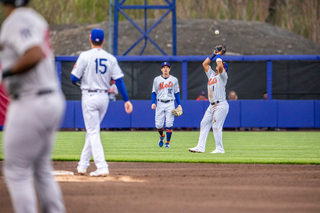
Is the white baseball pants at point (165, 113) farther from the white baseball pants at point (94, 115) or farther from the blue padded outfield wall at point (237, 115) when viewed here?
the blue padded outfield wall at point (237, 115)

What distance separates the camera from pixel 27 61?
3.29 meters

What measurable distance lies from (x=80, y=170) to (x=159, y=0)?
42.8 metres

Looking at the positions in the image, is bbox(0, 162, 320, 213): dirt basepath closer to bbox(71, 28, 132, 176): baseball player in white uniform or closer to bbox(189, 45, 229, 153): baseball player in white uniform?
bbox(71, 28, 132, 176): baseball player in white uniform

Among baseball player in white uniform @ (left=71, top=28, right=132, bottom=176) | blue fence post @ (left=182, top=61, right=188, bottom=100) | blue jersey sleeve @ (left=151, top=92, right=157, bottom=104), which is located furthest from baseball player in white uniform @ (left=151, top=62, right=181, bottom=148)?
blue fence post @ (left=182, top=61, right=188, bottom=100)

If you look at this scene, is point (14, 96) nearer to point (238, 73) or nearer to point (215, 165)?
point (215, 165)

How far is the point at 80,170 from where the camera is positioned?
734 cm

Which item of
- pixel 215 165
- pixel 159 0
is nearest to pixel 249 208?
pixel 215 165

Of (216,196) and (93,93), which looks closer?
(216,196)

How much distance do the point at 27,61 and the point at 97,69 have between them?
377 centimetres


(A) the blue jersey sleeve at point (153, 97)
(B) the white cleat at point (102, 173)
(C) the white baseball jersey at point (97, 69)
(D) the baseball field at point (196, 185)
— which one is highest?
(C) the white baseball jersey at point (97, 69)

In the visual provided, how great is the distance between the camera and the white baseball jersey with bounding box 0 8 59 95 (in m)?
3.34

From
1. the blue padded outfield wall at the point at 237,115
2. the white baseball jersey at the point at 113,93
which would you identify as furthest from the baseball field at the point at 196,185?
the white baseball jersey at the point at 113,93

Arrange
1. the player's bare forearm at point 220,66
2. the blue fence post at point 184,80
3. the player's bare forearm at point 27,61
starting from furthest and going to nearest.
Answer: the blue fence post at point 184,80 < the player's bare forearm at point 220,66 < the player's bare forearm at point 27,61

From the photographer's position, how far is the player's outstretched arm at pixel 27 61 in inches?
129
